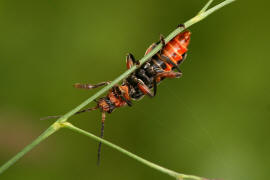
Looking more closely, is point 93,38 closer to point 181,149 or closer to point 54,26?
point 54,26

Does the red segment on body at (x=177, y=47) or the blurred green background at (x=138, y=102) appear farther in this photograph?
the blurred green background at (x=138, y=102)

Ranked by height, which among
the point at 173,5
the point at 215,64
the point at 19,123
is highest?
the point at 173,5

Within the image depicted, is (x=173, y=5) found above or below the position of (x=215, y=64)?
above

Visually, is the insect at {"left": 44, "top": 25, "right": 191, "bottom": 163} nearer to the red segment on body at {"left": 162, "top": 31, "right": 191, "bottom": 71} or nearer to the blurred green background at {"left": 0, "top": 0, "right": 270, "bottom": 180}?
the red segment on body at {"left": 162, "top": 31, "right": 191, "bottom": 71}

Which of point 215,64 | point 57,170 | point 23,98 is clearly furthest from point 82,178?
point 215,64

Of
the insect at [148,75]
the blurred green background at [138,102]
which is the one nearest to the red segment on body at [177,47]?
the insect at [148,75]

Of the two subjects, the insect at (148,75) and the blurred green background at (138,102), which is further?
the blurred green background at (138,102)

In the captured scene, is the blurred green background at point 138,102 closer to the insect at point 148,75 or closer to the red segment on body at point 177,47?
the insect at point 148,75
